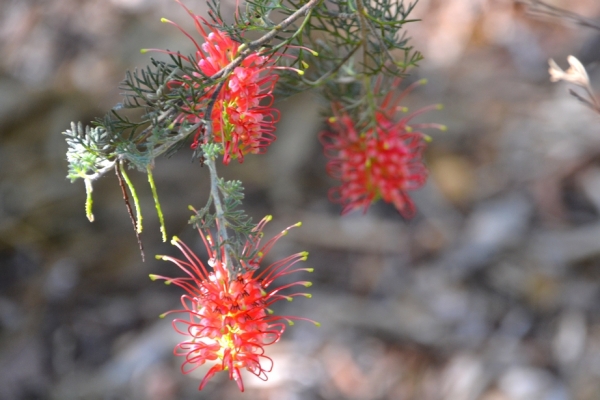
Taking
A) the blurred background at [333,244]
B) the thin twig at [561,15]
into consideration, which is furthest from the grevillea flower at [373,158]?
the blurred background at [333,244]

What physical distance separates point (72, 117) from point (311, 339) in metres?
1.53

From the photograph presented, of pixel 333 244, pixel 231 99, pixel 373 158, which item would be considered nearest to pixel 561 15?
pixel 373 158

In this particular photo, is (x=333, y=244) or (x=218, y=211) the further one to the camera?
(x=333, y=244)

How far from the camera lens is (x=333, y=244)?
118 inches

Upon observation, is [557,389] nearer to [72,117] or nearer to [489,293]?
[489,293]

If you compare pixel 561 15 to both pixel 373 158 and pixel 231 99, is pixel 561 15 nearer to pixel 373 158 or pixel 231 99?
pixel 373 158

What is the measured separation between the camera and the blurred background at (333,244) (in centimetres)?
263

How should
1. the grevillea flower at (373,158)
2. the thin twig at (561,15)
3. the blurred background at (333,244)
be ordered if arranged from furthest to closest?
the blurred background at (333,244) < the grevillea flower at (373,158) < the thin twig at (561,15)

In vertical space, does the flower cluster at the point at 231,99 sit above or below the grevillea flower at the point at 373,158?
above

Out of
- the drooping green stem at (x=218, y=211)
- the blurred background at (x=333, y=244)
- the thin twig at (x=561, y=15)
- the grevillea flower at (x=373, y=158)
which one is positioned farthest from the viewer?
the blurred background at (x=333, y=244)

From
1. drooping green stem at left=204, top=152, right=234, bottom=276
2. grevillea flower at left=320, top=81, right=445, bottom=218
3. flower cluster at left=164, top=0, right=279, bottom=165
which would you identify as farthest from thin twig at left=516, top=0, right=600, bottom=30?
drooping green stem at left=204, top=152, right=234, bottom=276

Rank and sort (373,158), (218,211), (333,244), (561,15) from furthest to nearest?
(333,244) → (373,158) → (561,15) → (218,211)

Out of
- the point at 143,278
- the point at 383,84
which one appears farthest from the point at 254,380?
the point at 383,84

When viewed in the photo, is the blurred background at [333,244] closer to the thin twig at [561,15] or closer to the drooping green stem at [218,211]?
the thin twig at [561,15]
